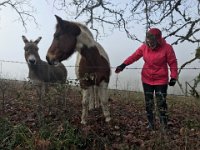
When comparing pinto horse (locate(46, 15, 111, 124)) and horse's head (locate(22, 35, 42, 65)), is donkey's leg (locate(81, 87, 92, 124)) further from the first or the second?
horse's head (locate(22, 35, 42, 65))

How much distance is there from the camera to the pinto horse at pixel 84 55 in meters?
8.77

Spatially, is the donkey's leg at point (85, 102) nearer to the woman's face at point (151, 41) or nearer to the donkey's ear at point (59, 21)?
the donkey's ear at point (59, 21)

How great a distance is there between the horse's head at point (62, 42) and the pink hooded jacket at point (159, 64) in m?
1.55

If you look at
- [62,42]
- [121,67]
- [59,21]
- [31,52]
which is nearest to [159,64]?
[121,67]

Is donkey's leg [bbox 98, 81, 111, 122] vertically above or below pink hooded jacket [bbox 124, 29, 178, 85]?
below

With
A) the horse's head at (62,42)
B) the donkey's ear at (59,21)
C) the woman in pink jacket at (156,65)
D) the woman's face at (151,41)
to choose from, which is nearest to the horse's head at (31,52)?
the horse's head at (62,42)

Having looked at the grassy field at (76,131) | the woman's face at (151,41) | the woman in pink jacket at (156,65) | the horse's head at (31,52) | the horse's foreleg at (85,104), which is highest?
the horse's head at (31,52)

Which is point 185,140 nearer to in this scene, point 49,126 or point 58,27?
point 49,126

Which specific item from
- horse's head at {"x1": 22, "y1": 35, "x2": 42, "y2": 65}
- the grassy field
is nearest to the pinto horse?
the grassy field

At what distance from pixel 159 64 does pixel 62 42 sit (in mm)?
2051

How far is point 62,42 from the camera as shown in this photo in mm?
8789

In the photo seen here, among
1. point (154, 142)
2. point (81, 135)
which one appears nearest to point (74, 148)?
point (81, 135)

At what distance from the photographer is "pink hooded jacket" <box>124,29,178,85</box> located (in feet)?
26.8

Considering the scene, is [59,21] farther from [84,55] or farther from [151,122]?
[151,122]
